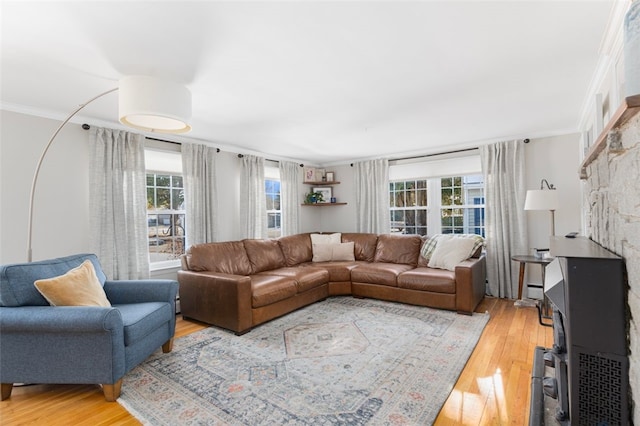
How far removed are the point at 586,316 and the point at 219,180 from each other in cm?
411

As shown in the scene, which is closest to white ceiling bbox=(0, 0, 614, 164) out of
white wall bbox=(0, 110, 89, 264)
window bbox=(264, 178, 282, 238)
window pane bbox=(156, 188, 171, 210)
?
white wall bbox=(0, 110, 89, 264)

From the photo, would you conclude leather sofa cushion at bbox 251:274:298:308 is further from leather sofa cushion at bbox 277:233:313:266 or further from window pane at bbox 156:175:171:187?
window pane at bbox 156:175:171:187

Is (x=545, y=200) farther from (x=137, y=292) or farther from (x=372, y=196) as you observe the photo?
(x=137, y=292)

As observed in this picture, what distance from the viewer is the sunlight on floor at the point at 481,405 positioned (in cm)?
182

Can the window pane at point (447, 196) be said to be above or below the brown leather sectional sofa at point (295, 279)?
above

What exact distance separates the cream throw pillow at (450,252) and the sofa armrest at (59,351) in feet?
11.6

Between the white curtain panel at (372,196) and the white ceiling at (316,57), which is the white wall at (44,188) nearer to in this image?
the white ceiling at (316,57)

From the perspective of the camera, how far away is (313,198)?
5.77 m

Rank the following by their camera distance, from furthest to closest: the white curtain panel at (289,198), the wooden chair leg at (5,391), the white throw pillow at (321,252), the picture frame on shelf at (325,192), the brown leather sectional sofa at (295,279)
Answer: the picture frame on shelf at (325,192), the white curtain panel at (289,198), the white throw pillow at (321,252), the brown leather sectional sofa at (295,279), the wooden chair leg at (5,391)

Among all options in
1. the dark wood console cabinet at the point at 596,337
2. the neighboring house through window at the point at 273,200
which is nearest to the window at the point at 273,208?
the neighboring house through window at the point at 273,200

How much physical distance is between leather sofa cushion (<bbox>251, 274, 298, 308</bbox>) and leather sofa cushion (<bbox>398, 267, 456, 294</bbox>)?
139 cm

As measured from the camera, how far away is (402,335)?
3.01 metres

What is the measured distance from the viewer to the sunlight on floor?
1822 mm

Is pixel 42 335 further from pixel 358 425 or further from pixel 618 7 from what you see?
pixel 618 7
